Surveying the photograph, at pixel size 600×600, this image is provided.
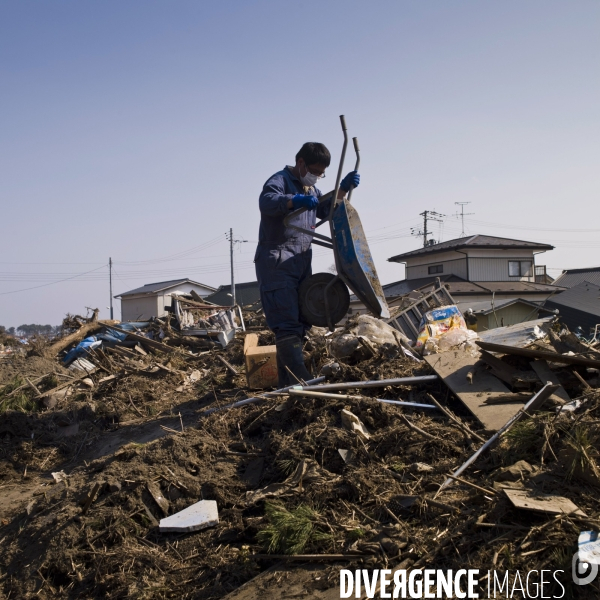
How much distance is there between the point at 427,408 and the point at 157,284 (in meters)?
38.8

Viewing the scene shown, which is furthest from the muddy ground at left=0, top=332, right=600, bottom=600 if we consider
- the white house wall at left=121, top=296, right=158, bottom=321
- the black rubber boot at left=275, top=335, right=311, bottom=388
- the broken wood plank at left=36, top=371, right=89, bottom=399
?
the white house wall at left=121, top=296, right=158, bottom=321

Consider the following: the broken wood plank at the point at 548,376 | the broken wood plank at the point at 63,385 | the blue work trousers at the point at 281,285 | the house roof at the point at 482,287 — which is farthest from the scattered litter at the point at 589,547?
the house roof at the point at 482,287

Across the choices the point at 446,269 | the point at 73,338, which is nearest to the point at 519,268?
the point at 446,269

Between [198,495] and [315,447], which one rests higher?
[315,447]

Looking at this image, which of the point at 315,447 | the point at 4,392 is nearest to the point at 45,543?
the point at 315,447

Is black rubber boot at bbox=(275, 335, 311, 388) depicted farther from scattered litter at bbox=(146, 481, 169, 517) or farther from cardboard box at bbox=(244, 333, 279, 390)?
scattered litter at bbox=(146, 481, 169, 517)

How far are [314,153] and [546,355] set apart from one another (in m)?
2.81

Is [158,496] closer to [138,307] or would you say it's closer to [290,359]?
[290,359]

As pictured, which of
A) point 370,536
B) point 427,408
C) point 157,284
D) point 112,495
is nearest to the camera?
point 370,536

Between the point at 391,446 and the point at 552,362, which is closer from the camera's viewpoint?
the point at 391,446

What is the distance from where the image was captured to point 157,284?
40.9 metres

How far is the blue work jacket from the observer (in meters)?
5.10

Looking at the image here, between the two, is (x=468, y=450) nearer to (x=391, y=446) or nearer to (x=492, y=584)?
(x=391, y=446)

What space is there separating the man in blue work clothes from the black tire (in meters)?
0.08
